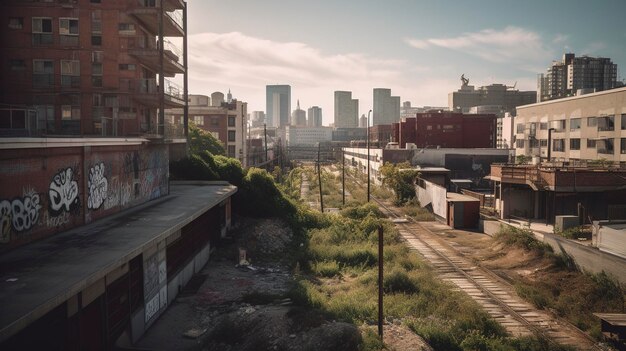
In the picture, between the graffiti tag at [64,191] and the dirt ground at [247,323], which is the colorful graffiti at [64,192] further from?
the dirt ground at [247,323]

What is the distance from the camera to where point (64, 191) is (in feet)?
49.5

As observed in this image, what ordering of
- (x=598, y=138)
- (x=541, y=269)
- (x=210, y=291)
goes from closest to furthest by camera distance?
1. (x=210, y=291)
2. (x=541, y=269)
3. (x=598, y=138)

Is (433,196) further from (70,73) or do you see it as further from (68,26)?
(68,26)

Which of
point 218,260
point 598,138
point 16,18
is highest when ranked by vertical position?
point 16,18

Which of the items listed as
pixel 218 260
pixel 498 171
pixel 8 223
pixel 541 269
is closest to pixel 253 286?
pixel 218 260

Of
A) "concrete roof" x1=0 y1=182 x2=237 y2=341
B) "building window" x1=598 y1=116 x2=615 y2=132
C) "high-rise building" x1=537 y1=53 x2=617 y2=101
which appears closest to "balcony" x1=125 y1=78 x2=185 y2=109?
"concrete roof" x1=0 y1=182 x2=237 y2=341

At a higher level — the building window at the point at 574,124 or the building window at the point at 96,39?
the building window at the point at 96,39

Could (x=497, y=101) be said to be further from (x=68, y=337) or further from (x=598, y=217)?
(x=68, y=337)

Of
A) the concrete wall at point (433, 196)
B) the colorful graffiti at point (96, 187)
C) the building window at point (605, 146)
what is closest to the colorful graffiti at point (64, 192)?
the colorful graffiti at point (96, 187)

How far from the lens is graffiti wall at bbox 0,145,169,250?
40.8 ft

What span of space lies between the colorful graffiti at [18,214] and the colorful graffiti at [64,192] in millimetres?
775

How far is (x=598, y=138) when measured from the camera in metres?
50.0

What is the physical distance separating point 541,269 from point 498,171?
1515 cm

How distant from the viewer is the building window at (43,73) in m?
26.6
